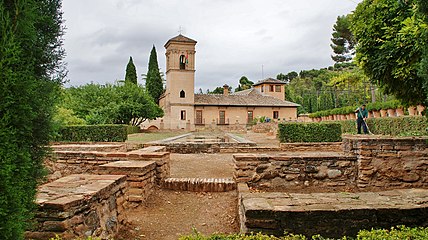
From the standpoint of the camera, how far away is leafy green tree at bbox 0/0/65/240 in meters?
1.72

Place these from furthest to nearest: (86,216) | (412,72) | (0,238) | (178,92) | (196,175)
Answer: (178,92), (196,175), (412,72), (86,216), (0,238)

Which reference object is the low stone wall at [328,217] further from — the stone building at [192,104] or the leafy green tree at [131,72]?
the leafy green tree at [131,72]

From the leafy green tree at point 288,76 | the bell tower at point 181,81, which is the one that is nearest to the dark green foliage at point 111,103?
the bell tower at point 181,81

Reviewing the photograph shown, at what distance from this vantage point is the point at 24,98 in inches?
71.7

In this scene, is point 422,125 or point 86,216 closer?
point 86,216

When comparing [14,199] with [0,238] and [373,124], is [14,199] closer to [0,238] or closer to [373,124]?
[0,238]

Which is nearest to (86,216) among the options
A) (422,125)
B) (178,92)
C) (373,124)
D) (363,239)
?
(363,239)

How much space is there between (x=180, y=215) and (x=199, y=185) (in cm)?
116

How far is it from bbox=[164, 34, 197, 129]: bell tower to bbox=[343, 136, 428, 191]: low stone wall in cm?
3473

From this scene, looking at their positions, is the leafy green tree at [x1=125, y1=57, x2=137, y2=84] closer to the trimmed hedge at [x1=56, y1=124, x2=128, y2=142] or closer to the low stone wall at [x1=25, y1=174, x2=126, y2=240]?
the trimmed hedge at [x1=56, y1=124, x2=128, y2=142]

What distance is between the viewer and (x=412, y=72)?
16.3 feet

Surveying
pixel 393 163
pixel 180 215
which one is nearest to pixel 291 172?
pixel 393 163

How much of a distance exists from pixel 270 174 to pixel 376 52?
9.34 ft

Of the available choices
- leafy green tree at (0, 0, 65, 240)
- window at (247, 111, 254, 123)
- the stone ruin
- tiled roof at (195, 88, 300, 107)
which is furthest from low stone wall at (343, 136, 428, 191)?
window at (247, 111, 254, 123)
